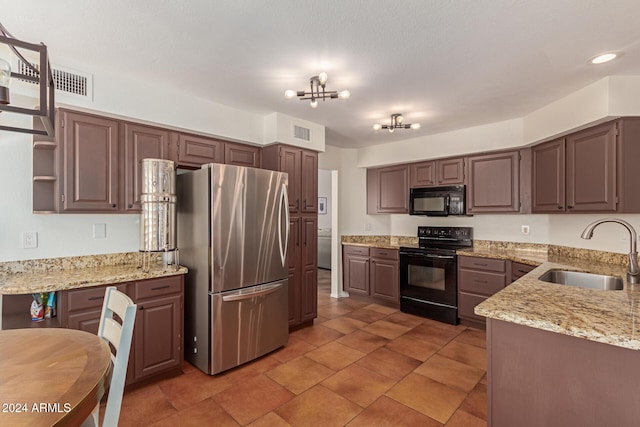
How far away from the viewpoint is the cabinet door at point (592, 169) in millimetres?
2553

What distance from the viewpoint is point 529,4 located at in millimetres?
1635

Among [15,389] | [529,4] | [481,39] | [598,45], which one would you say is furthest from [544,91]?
[15,389]

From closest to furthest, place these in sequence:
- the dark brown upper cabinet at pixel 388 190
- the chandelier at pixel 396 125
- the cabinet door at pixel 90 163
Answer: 1. the cabinet door at pixel 90 163
2. the chandelier at pixel 396 125
3. the dark brown upper cabinet at pixel 388 190

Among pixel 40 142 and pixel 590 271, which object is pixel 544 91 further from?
pixel 40 142

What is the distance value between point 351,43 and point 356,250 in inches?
131

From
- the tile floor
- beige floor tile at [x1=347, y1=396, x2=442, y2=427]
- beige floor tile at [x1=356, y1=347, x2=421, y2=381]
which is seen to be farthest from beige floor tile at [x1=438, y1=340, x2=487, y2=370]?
beige floor tile at [x1=347, y1=396, x2=442, y2=427]

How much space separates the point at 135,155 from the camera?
8.63 feet

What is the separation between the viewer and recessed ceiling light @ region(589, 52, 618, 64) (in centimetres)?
214

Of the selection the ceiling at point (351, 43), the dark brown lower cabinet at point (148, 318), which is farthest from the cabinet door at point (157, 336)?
the ceiling at point (351, 43)

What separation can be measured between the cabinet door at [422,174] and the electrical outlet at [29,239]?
423 centimetres

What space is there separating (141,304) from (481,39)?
3055 mm

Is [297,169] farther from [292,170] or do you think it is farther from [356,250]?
[356,250]

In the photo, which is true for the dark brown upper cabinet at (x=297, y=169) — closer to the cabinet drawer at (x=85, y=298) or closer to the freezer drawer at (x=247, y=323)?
the freezer drawer at (x=247, y=323)

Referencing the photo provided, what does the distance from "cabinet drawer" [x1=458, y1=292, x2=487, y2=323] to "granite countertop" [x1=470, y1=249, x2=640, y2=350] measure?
184cm
